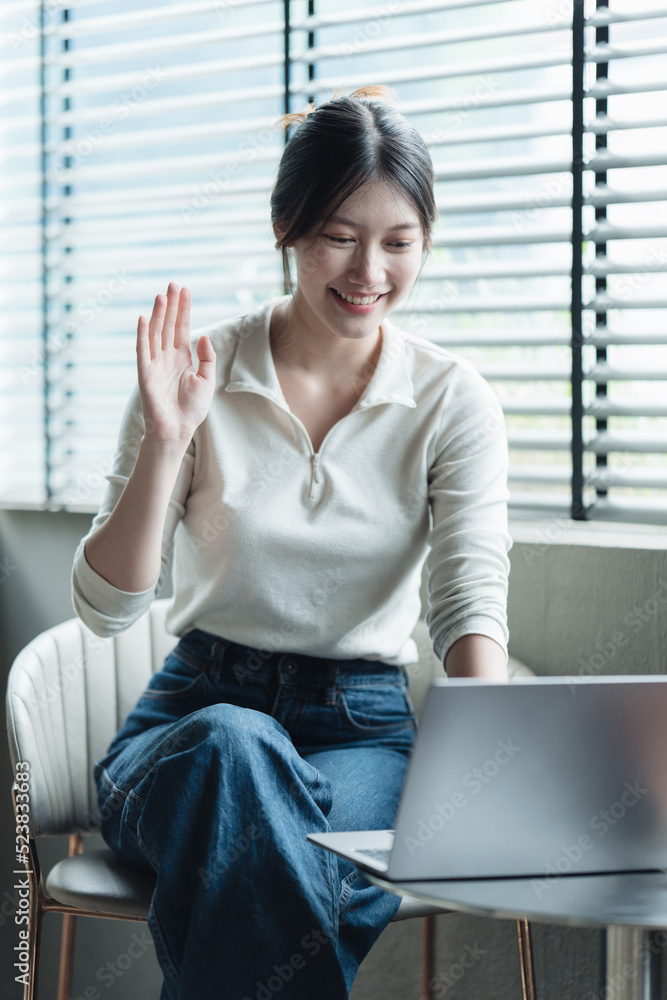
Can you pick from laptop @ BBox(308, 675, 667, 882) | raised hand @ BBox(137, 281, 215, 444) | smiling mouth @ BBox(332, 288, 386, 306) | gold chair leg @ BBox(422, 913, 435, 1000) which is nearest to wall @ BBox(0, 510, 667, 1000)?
gold chair leg @ BBox(422, 913, 435, 1000)

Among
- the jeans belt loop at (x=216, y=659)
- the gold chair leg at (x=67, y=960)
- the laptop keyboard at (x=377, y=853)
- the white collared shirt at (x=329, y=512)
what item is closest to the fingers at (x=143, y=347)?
the white collared shirt at (x=329, y=512)

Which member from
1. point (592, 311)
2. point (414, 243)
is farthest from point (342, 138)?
point (592, 311)

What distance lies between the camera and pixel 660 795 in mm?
752

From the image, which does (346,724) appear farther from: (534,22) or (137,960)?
(534,22)

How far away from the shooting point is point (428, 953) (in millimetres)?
1556

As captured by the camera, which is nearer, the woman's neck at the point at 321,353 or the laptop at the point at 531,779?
the laptop at the point at 531,779

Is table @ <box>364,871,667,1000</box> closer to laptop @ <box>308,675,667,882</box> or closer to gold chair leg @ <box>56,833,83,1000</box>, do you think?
laptop @ <box>308,675,667,882</box>

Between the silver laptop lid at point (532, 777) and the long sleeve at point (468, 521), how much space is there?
0.44m

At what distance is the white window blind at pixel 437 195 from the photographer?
154 cm

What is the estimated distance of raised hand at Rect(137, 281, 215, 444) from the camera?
115 centimetres

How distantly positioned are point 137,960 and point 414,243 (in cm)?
146

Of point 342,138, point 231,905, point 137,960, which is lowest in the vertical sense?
point 137,960

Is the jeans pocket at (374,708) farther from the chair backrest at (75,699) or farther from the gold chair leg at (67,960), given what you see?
the gold chair leg at (67,960)

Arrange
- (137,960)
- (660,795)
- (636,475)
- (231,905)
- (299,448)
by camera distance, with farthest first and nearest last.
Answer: (137,960) < (636,475) < (299,448) < (231,905) < (660,795)
